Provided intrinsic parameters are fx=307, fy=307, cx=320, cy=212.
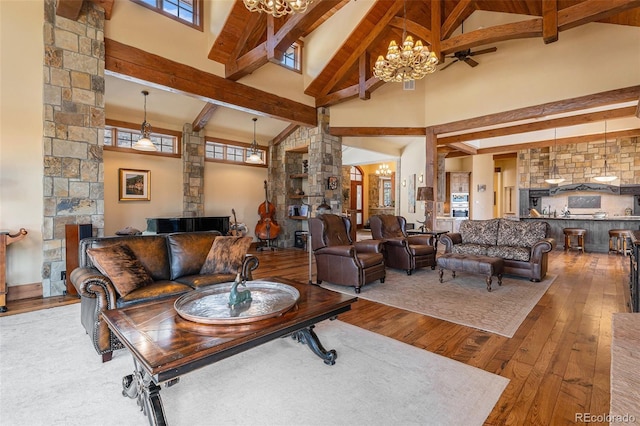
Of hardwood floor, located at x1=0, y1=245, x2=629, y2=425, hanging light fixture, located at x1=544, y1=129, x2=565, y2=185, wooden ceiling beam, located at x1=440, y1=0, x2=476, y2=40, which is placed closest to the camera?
hardwood floor, located at x1=0, y1=245, x2=629, y2=425

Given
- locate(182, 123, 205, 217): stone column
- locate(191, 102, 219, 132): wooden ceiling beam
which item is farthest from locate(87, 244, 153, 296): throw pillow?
locate(182, 123, 205, 217): stone column

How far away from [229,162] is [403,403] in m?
7.21

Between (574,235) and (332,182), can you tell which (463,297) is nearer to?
(332,182)

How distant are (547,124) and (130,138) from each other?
30.9ft

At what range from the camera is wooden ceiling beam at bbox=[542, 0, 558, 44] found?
435 centimetres

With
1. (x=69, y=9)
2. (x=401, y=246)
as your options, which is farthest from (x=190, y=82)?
(x=401, y=246)

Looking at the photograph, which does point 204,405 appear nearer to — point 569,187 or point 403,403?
point 403,403

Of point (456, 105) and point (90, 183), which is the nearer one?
point (90, 183)

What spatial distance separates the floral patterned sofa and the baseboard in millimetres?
6003

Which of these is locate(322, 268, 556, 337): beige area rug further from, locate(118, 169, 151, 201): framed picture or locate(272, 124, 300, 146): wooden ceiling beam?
locate(272, 124, 300, 146): wooden ceiling beam

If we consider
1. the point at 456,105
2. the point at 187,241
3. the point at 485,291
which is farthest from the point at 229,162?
the point at 485,291

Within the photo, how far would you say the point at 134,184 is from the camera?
6.44m

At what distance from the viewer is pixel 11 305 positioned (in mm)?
3557

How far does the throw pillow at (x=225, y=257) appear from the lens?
3.29 metres
